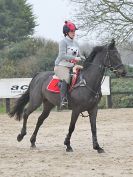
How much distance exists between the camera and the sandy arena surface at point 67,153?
8.32m

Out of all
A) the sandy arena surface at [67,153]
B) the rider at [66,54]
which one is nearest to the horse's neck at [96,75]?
the rider at [66,54]

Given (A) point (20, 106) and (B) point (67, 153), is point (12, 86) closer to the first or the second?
(A) point (20, 106)

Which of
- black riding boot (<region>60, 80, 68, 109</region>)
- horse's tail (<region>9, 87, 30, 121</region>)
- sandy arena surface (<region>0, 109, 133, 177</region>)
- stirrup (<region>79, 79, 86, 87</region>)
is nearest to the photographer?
sandy arena surface (<region>0, 109, 133, 177</region>)

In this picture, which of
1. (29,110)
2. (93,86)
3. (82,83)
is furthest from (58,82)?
(29,110)

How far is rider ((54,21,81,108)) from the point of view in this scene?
1097cm

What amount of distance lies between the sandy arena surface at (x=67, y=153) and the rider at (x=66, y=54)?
127 centimetres

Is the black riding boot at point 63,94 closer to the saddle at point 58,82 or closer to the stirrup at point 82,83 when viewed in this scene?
the saddle at point 58,82

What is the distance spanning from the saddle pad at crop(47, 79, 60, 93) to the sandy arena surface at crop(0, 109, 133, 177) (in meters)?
1.25

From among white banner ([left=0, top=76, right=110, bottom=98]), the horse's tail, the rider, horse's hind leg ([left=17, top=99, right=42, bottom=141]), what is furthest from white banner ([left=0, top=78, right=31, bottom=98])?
the rider

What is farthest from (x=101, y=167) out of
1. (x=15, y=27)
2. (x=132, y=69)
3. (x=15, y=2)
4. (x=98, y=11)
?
(x=15, y=2)

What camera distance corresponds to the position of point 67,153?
10664 millimetres

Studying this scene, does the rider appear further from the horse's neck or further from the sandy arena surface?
the sandy arena surface

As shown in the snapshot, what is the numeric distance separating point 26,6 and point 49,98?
132ft

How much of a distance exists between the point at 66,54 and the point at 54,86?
861 millimetres
